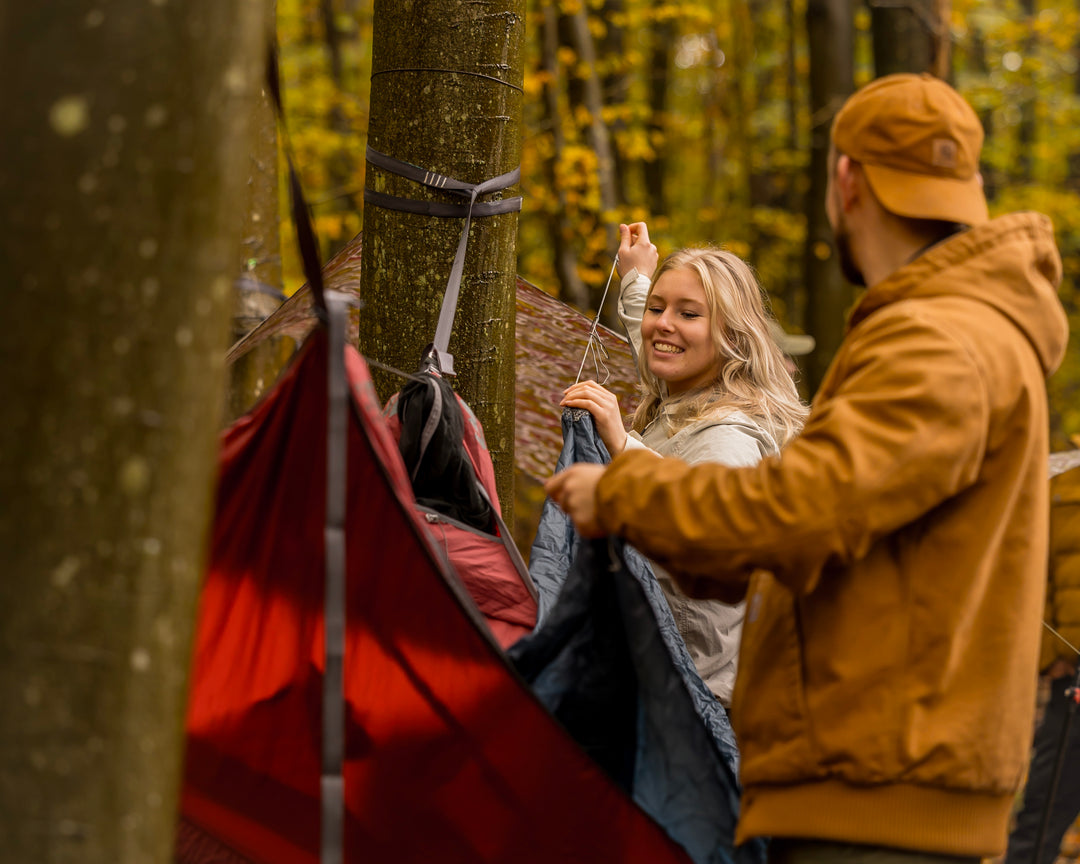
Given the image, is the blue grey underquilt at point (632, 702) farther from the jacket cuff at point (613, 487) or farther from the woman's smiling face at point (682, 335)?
the woman's smiling face at point (682, 335)

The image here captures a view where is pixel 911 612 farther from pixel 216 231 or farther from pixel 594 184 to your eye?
pixel 594 184

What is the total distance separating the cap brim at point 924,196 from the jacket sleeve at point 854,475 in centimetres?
21

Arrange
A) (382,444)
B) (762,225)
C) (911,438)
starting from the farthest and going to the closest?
1. (762,225)
2. (382,444)
3. (911,438)

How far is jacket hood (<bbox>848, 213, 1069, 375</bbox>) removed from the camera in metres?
1.77

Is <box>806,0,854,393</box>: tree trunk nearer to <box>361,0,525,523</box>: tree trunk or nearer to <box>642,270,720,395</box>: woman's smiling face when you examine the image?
<box>642,270,720,395</box>: woman's smiling face

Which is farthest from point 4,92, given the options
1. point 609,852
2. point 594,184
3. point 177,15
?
point 594,184

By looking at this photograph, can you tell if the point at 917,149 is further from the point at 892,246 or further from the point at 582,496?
the point at 582,496

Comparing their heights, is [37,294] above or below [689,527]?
above

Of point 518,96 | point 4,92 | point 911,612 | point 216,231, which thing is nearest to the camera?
point 4,92

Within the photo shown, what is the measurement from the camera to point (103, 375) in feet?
4.25

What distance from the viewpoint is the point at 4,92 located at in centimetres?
126

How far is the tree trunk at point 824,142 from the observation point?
397 inches

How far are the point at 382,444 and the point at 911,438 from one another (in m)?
0.88

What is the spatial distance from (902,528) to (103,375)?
1.12 m
